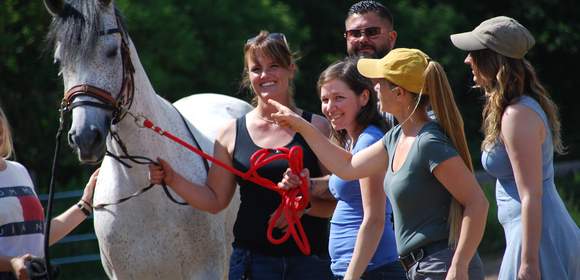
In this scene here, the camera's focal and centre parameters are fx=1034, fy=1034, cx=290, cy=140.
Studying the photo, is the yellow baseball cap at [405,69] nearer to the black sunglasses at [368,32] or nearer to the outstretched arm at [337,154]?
the outstretched arm at [337,154]

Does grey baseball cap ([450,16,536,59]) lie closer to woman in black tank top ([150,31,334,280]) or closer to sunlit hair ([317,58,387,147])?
sunlit hair ([317,58,387,147])

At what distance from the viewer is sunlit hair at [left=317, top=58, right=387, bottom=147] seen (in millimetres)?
4410

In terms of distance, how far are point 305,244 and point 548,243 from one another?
1.08 metres

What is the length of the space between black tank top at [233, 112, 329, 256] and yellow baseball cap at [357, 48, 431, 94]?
769 mm

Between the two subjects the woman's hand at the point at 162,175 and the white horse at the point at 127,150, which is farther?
the woman's hand at the point at 162,175

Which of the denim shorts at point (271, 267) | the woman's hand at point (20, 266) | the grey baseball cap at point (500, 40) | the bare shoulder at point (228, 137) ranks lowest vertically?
the denim shorts at point (271, 267)

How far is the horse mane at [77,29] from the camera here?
423cm

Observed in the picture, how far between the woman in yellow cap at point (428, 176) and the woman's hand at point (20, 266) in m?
1.52

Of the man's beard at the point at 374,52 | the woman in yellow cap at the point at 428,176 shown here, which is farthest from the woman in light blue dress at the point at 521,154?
the man's beard at the point at 374,52

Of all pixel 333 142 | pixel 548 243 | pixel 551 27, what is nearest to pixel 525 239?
pixel 548 243

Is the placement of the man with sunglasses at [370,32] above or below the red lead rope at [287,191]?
above

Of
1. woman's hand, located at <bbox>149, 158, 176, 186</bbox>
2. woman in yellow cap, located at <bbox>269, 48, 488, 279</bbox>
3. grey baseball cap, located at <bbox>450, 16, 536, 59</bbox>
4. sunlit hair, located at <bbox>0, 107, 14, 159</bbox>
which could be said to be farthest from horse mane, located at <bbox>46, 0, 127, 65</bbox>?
grey baseball cap, located at <bbox>450, 16, 536, 59</bbox>

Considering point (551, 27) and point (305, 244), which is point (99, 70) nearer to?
point (305, 244)

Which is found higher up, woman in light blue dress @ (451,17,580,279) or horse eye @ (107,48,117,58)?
horse eye @ (107,48,117,58)
